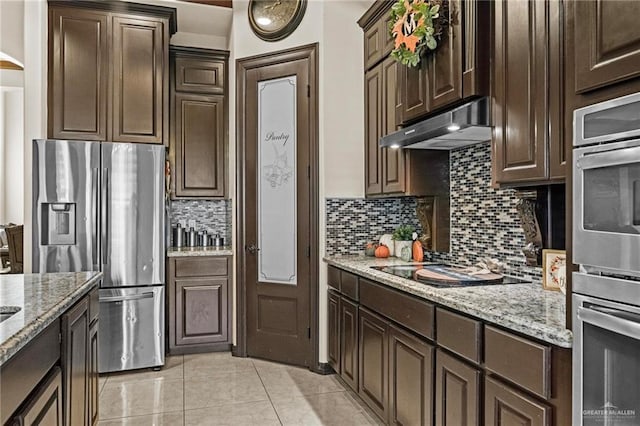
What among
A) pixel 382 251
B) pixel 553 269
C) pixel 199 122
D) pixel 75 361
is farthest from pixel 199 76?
pixel 553 269

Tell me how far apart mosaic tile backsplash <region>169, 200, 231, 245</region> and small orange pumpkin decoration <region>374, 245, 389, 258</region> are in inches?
73.3

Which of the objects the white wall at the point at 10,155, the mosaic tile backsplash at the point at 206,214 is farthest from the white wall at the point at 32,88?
the white wall at the point at 10,155

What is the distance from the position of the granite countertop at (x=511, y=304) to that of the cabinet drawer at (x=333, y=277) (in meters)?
0.84

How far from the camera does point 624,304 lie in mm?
1227

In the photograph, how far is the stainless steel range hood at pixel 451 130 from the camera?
2.17 metres

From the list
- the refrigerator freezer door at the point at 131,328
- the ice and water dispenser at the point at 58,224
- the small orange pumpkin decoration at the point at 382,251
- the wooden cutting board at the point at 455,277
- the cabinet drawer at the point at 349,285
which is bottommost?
the refrigerator freezer door at the point at 131,328

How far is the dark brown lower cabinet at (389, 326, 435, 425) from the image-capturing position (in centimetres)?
217

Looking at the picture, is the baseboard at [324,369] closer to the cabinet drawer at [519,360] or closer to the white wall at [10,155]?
the cabinet drawer at [519,360]

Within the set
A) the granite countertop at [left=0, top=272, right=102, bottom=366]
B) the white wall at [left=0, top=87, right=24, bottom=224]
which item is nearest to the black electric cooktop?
the granite countertop at [left=0, top=272, right=102, bottom=366]

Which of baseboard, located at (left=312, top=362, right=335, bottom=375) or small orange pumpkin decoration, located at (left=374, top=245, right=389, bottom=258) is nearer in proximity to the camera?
small orange pumpkin decoration, located at (left=374, top=245, right=389, bottom=258)

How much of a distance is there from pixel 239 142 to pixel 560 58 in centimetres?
289

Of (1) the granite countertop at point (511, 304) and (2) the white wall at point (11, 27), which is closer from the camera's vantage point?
(1) the granite countertop at point (511, 304)

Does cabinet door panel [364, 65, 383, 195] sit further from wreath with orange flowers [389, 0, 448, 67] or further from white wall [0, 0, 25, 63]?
white wall [0, 0, 25, 63]

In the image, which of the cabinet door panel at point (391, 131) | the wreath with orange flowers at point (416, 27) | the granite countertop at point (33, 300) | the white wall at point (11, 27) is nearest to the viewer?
the granite countertop at point (33, 300)
